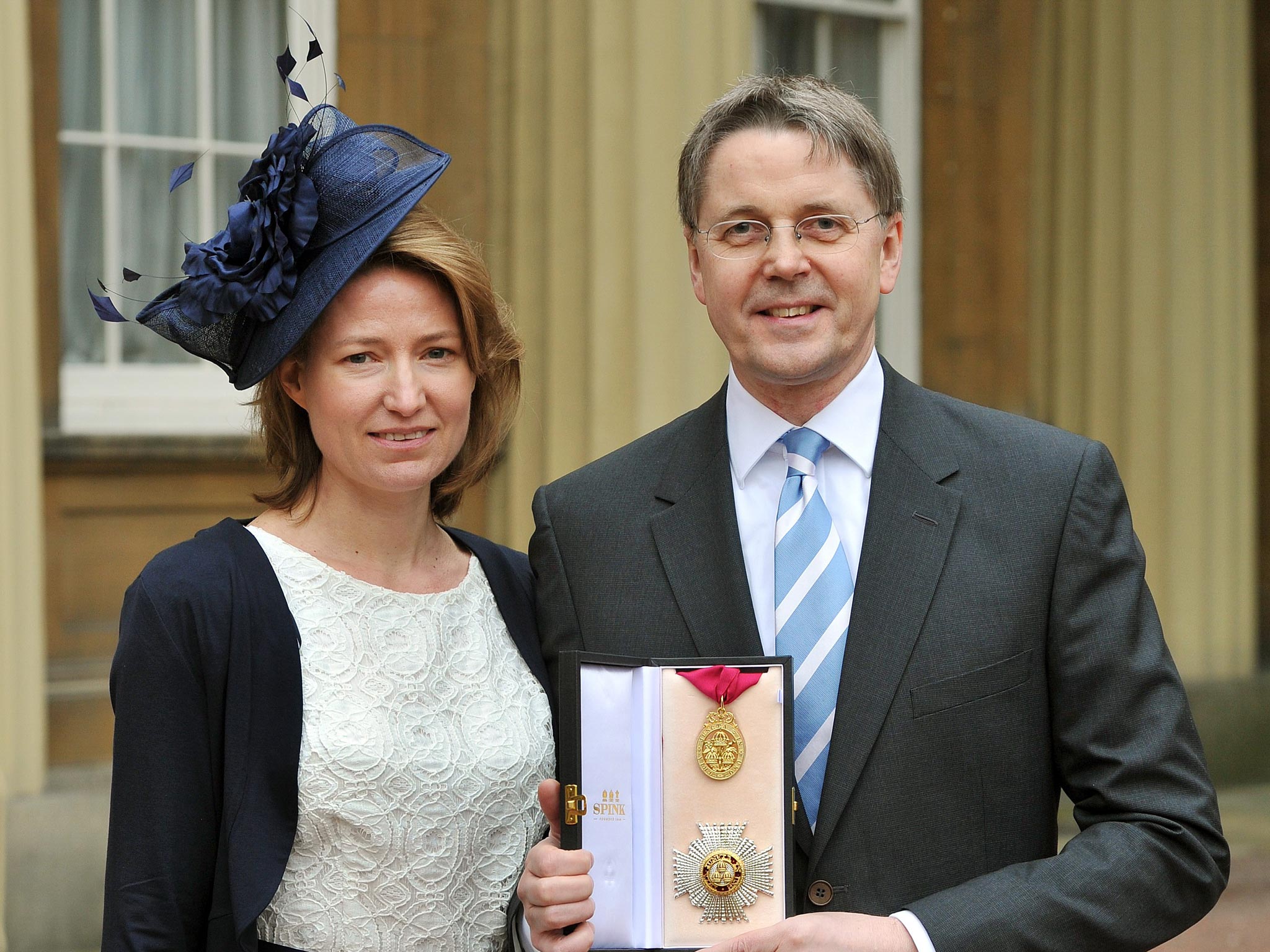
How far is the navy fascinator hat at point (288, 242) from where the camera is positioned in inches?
89.7

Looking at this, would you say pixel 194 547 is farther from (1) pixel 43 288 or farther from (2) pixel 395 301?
(1) pixel 43 288

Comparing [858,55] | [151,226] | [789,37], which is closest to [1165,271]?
[858,55]

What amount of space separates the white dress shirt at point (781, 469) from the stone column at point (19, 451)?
2881mm

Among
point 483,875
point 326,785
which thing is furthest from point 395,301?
point 483,875

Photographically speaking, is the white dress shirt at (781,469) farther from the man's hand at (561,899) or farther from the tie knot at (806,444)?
the man's hand at (561,899)

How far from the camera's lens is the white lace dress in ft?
7.39

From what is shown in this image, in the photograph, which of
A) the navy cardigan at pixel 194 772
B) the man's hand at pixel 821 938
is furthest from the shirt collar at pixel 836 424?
the navy cardigan at pixel 194 772

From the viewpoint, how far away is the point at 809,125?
7.39 ft

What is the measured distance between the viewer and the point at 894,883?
212 cm

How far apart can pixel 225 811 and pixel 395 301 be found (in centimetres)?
85

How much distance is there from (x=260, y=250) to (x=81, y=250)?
324cm

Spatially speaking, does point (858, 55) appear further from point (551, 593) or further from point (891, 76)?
point (551, 593)

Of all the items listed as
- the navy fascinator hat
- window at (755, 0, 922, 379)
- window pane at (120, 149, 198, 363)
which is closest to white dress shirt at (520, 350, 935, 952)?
the navy fascinator hat

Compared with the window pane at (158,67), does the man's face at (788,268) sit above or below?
below
